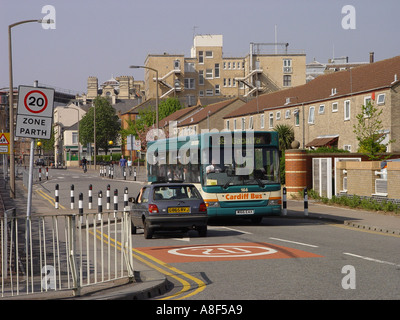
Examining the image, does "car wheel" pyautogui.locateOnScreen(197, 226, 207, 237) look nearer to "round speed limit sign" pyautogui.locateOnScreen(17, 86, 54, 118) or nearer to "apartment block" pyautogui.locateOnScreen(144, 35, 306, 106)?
"round speed limit sign" pyautogui.locateOnScreen(17, 86, 54, 118)

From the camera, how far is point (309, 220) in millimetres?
22234

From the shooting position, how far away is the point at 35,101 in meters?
11.9

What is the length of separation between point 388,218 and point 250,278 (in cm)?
1254

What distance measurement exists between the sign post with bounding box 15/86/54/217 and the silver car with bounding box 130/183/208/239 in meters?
4.86

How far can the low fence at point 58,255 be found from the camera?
29.2ft

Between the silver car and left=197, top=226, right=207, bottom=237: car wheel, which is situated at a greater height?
the silver car

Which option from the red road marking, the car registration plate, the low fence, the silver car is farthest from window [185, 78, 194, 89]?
the low fence

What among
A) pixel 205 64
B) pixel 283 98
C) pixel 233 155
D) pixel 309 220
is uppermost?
pixel 205 64

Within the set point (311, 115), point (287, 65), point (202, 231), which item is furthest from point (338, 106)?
point (287, 65)

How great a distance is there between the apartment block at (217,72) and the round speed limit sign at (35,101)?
10136 centimetres

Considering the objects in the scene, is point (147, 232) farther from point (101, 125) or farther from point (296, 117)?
point (101, 125)

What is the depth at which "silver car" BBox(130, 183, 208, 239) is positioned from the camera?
1612 centimetres

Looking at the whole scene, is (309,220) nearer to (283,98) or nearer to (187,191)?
(187,191)
